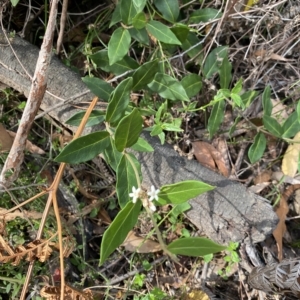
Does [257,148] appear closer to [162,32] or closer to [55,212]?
[162,32]

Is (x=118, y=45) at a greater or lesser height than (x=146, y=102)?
greater

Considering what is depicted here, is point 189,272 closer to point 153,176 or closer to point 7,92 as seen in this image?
point 153,176

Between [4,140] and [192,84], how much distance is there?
78 centimetres

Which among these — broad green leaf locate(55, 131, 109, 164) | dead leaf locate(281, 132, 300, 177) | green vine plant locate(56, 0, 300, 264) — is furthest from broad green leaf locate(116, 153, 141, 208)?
dead leaf locate(281, 132, 300, 177)

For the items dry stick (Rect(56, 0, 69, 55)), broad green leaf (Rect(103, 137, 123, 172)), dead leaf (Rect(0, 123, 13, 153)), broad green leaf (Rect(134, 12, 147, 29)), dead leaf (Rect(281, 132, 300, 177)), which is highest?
broad green leaf (Rect(134, 12, 147, 29))

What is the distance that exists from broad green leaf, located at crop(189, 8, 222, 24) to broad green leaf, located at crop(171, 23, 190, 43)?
0.47ft

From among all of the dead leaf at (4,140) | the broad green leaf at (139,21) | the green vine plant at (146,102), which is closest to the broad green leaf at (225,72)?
the green vine plant at (146,102)

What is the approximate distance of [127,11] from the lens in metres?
1.43

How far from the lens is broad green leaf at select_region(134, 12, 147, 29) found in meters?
1.39

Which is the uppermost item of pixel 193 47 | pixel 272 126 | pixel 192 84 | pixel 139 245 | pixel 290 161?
pixel 193 47

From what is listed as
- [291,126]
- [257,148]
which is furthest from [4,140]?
[291,126]

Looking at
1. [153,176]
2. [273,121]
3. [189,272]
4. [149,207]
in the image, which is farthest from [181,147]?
[149,207]

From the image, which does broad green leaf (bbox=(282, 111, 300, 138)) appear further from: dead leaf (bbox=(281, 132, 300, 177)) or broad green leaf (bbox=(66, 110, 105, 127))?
broad green leaf (bbox=(66, 110, 105, 127))

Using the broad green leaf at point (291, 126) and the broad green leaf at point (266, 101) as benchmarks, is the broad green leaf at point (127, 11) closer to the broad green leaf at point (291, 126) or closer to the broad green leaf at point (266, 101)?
the broad green leaf at point (266, 101)
